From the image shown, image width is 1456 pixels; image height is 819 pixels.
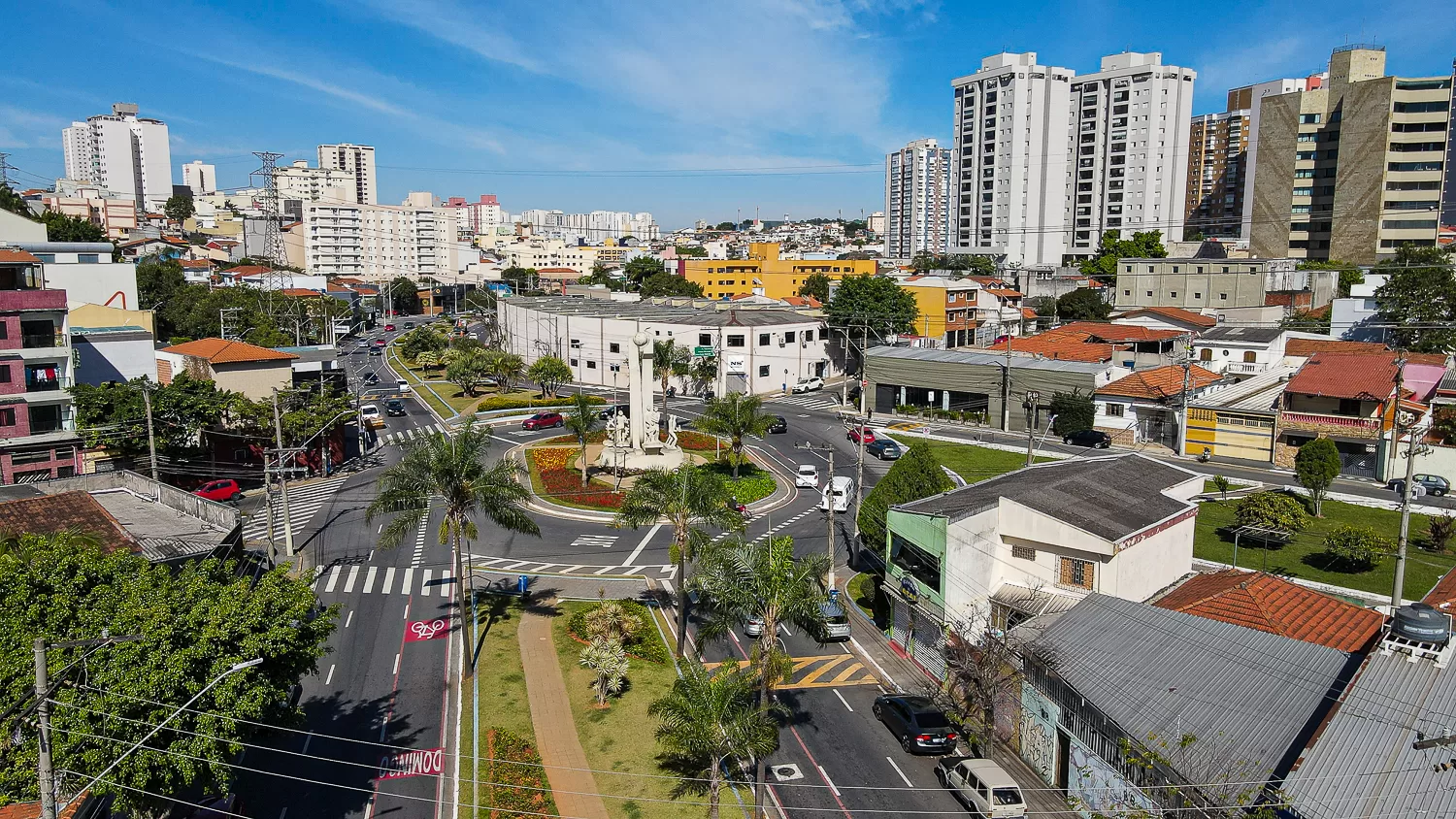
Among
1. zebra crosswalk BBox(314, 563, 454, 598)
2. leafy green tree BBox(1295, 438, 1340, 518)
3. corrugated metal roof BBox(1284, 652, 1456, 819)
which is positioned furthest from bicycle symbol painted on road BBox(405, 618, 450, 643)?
leafy green tree BBox(1295, 438, 1340, 518)

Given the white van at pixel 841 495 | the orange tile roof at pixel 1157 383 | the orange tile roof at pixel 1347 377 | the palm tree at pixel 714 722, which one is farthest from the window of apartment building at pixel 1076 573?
the orange tile roof at pixel 1157 383

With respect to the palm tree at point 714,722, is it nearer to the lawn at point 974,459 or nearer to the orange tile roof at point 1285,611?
the orange tile roof at point 1285,611

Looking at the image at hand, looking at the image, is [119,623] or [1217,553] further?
[1217,553]

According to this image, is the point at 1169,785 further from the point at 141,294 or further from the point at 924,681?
the point at 141,294

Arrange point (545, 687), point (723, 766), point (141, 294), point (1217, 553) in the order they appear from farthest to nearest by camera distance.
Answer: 1. point (141, 294)
2. point (1217, 553)
3. point (545, 687)
4. point (723, 766)

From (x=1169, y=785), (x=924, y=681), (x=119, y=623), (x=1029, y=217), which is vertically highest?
(x=1029, y=217)

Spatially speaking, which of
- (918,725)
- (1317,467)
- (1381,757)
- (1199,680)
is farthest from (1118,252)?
(1381,757)

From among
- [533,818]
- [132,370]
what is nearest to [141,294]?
[132,370]
